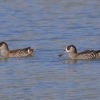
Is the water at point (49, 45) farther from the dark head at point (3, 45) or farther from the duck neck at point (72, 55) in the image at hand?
the dark head at point (3, 45)

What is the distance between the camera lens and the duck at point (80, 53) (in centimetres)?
1891

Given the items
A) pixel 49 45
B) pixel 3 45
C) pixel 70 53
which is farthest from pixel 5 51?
pixel 70 53

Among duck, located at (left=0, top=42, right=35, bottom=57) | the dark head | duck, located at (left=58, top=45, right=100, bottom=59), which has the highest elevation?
the dark head

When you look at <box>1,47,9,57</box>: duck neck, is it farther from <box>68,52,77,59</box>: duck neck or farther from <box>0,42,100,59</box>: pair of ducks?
<box>68,52,77,59</box>: duck neck

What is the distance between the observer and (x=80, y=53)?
19.1 meters

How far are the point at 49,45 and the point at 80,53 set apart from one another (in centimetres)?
184

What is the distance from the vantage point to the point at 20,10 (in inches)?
1126

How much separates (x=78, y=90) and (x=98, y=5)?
14.8 meters

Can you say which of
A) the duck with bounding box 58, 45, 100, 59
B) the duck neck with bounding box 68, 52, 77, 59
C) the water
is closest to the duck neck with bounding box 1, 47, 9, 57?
the water

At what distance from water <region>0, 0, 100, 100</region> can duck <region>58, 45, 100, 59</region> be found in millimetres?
194

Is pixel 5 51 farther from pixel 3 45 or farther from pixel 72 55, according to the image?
pixel 72 55

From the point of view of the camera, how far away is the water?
49.2 ft

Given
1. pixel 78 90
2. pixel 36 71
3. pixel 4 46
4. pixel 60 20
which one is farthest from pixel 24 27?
pixel 78 90

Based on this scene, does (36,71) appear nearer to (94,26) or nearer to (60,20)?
(94,26)
